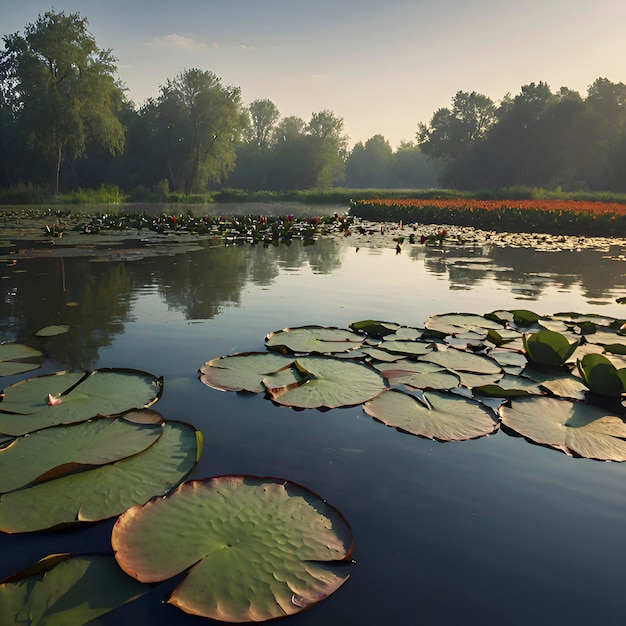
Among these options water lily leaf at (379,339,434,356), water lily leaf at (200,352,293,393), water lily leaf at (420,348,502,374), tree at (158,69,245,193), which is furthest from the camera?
tree at (158,69,245,193)

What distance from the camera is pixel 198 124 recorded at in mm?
43469

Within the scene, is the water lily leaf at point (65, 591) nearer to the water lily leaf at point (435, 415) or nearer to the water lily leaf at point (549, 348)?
the water lily leaf at point (435, 415)

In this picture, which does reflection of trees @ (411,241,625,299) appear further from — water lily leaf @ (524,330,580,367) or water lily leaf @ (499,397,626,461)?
water lily leaf @ (499,397,626,461)

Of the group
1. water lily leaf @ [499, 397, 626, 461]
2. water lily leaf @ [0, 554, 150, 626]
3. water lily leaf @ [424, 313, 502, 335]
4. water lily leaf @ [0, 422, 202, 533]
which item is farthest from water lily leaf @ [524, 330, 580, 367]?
water lily leaf @ [0, 554, 150, 626]

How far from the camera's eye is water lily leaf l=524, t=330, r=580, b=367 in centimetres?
270

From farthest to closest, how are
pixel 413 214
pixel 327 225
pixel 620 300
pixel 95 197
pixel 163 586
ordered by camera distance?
pixel 95 197
pixel 413 214
pixel 327 225
pixel 620 300
pixel 163 586

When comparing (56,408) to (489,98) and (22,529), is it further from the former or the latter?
(489,98)

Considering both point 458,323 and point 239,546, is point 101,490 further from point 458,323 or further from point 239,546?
point 458,323

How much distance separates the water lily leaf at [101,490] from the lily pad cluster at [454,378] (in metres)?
0.65

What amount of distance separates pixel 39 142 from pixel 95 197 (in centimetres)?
532

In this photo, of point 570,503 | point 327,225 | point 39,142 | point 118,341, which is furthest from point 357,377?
point 39,142

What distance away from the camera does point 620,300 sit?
175 inches

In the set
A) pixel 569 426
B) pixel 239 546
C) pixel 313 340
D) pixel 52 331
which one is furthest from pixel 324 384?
pixel 52 331

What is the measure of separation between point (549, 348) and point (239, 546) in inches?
85.1
